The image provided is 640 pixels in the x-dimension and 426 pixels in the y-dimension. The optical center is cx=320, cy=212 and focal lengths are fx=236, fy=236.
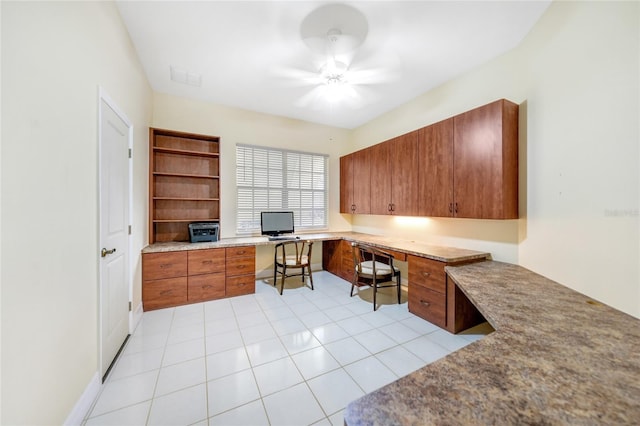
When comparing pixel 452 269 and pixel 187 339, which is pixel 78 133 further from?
pixel 452 269

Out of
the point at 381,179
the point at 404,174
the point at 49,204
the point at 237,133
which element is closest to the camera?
the point at 49,204

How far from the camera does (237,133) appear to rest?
13.8 ft

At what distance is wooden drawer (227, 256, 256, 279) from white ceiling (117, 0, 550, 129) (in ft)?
8.39

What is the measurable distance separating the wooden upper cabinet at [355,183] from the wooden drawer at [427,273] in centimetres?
160

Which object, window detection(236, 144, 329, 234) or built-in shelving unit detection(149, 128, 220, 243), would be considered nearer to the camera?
built-in shelving unit detection(149, 128, 220, 243)

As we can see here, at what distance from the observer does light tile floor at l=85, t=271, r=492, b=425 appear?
1567 millimetres

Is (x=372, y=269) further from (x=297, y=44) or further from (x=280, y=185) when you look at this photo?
(x=297, y=44)

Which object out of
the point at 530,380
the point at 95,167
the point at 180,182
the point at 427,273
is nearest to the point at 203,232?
the point at 180,182

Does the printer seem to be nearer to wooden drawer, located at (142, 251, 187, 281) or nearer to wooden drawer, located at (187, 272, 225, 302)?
wooden drawer, located at (142, 251, 187, 281)

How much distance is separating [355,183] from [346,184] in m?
0.32

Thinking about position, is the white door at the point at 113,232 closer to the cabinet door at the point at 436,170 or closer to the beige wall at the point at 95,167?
the beige wall at the point at 95,167

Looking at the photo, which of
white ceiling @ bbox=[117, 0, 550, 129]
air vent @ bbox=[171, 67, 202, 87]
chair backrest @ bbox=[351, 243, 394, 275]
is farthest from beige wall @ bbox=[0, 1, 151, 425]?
chair backrest @ bbox=[351, 243, 394, 275]

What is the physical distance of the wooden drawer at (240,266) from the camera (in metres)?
3.50

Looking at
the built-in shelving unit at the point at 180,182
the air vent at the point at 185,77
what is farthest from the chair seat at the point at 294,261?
the air vent at the point at 185,77
